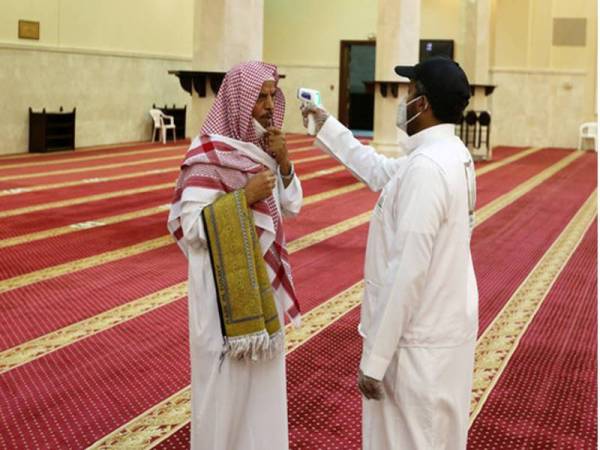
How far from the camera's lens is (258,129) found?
2.60m

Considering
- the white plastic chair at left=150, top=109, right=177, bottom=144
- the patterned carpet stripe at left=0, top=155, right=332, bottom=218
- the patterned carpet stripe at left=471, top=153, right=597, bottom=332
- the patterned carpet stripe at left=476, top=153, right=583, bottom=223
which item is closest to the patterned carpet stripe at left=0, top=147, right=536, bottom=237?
the patterned carpet stripe at left=0, top=155, right=332, bottom=218

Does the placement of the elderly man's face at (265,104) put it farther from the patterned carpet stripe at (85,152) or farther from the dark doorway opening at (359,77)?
the dark doorway opening at (359,77)

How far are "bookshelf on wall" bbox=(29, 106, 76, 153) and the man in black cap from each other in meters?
12.0

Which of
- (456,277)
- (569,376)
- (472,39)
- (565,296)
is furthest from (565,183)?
(456,277)

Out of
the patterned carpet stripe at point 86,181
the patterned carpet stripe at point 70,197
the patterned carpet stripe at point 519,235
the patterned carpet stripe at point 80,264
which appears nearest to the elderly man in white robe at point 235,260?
the patterned carpet stripe at point 519,235

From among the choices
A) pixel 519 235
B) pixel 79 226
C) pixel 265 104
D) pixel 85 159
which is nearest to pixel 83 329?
pixel 265 104

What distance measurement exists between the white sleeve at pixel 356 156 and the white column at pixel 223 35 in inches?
208

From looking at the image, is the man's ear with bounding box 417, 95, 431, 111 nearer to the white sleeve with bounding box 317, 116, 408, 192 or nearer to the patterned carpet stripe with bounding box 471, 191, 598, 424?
the white sleeve with bounding box 317, 116, 408, 192

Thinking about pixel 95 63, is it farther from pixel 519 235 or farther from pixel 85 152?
pixel 519 235

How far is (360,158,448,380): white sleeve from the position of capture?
6.86ft

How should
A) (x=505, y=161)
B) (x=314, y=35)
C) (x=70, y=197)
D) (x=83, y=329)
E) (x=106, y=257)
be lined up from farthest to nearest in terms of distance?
(x=314, y=35) < (x=505, y=161) < (x=70, y=197) < (x=106, y=257) < (x=83, y=329)

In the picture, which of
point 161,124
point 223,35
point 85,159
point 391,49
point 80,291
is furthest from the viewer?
point 161,124

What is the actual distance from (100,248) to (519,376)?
3.53m

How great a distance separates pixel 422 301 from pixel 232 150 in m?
0.71
